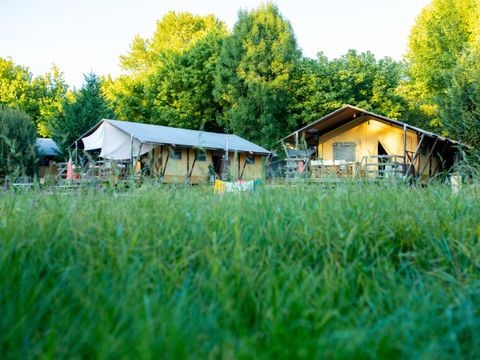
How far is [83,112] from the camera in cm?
2734

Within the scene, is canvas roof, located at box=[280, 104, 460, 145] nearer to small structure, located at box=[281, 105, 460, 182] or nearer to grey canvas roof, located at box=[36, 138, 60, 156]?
small structure, located at box=[281, 105, 460, 182]

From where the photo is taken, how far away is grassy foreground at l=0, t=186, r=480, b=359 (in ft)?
5.48

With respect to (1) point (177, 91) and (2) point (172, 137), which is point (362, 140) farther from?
(1) point (177, 91)

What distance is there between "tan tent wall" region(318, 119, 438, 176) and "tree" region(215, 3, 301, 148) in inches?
338

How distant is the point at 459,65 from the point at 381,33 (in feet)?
55.5

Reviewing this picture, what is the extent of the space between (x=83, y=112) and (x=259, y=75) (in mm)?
11652

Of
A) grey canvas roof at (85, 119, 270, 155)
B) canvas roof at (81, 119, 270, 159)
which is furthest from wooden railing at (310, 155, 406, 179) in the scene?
canvas roof at (81, 119, 270, 159)

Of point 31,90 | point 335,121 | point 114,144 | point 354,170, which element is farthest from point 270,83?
point 31,90

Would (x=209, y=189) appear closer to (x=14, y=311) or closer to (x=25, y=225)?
(x=25, y=225)

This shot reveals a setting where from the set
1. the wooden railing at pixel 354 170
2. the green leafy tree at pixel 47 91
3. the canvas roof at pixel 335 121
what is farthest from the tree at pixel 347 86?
the green leafy tree at pixel 47 91

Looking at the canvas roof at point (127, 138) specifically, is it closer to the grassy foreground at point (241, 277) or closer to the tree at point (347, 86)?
the tree at point (347, 86)

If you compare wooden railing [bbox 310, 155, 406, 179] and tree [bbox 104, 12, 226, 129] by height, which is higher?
tree [bbox 104, 12, 226, 129]

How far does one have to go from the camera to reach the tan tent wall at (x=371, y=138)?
20.7 meters

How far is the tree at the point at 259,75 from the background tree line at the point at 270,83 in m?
0.07
